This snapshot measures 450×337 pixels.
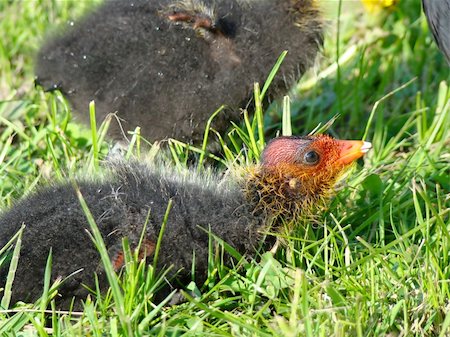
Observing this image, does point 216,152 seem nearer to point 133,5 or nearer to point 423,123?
point 133,5

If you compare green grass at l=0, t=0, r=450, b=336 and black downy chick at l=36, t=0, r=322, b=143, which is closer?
green grass at l=0, t=0, r=450, b=336

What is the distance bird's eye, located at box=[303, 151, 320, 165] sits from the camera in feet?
8.50

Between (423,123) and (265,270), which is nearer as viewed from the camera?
(265,270)

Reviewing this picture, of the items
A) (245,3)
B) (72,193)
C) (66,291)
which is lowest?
(66,291)

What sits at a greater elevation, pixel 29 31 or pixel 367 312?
pixel 29 31

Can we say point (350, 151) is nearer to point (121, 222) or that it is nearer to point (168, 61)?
point (121, 222)

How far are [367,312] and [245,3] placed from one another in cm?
155

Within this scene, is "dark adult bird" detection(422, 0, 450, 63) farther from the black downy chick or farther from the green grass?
Result: the black downy chick

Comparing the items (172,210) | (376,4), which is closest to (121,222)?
(172,210)

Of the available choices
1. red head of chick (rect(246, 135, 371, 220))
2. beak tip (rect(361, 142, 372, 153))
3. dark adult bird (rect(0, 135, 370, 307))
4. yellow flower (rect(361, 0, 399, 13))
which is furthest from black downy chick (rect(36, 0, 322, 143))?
yellow flower (rect(361, 0, 399, 13))

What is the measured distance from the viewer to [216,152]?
333 cm

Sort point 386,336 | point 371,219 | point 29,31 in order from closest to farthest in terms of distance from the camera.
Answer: point 386,336, point 371,219, point 29,31

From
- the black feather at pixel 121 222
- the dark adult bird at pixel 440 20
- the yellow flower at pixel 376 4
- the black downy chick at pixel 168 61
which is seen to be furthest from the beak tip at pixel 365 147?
the yellow flower at pixel 376 4

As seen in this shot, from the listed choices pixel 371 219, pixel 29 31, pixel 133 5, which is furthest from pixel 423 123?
pixel 29 31
